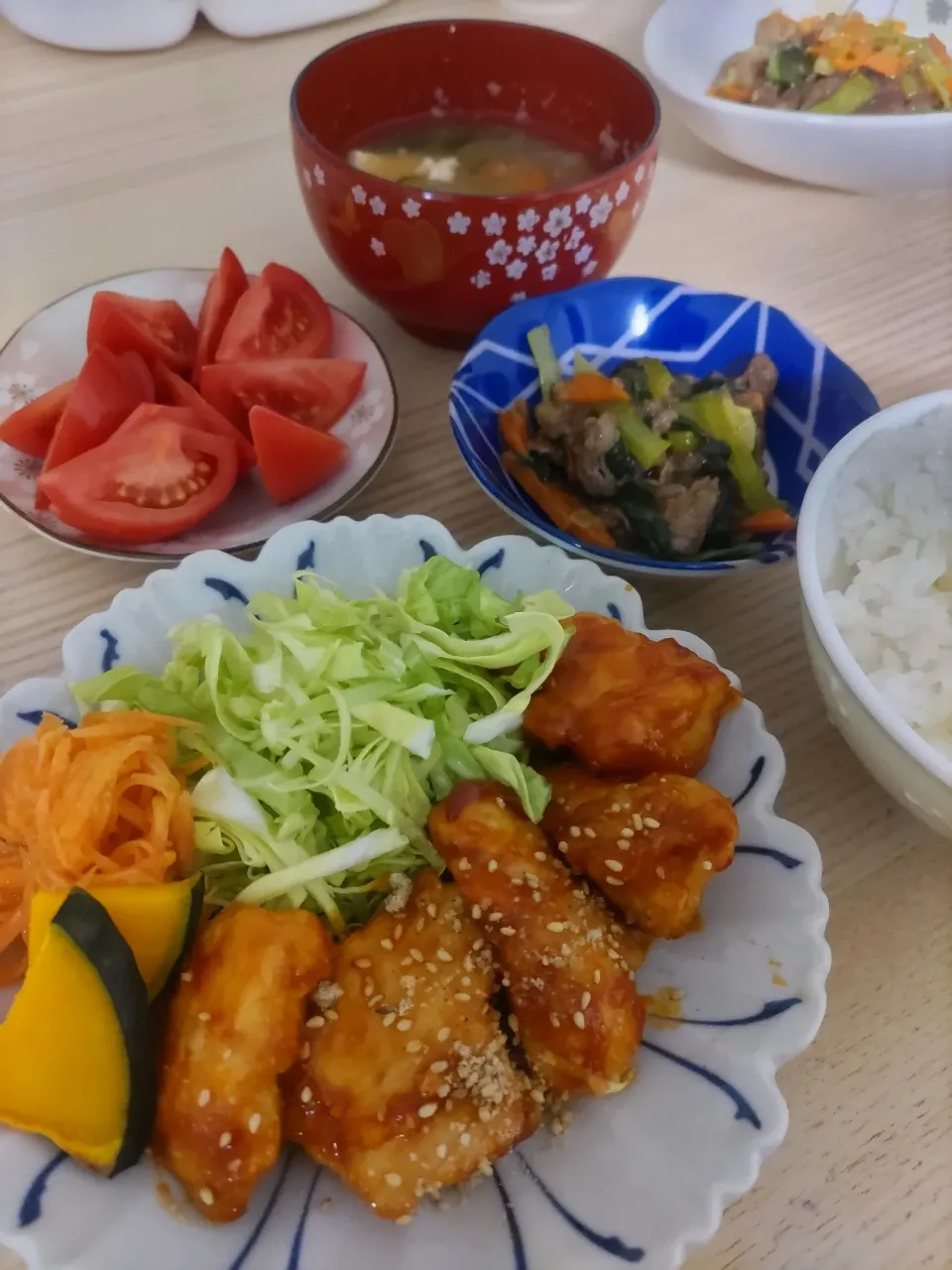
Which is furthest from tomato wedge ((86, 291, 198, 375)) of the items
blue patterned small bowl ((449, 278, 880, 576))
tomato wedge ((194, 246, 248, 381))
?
blue patterned small bowl ((449, 278, 880, 576))

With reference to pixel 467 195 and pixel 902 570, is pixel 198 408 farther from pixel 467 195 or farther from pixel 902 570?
pixel 902 570

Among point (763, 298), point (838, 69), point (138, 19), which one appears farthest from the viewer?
point (138, 19)

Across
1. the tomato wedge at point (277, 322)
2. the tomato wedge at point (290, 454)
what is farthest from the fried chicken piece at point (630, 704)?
the tomato wedge at point (277, 322)

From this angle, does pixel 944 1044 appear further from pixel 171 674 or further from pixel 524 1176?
pixel 171 674

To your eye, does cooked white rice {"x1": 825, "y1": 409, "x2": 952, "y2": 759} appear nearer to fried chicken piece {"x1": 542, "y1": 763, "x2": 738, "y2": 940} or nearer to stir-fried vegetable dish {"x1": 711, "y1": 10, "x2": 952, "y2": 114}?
fried chicken piece {"x1": 542, "y1": 763, "x2": 738, "y2": 940}

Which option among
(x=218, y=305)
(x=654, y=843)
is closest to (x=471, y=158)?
(x=218, y=305)

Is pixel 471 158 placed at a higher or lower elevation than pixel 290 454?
higher

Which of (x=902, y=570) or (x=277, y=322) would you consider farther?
(x=277, y=322)
